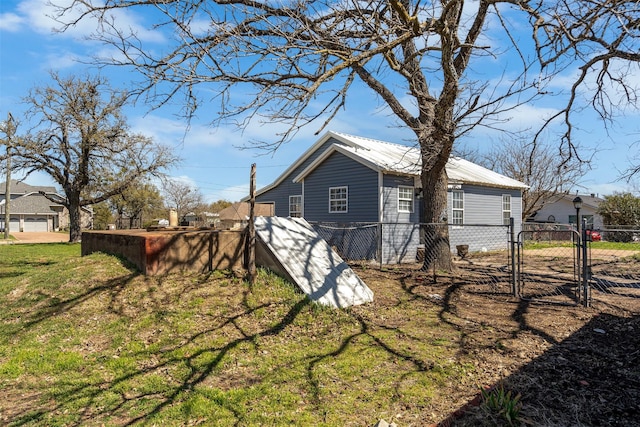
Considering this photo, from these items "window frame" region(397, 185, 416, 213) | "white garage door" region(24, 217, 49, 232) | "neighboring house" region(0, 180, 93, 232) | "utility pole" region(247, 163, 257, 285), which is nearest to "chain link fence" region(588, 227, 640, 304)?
"utility pole" region(247, 163, 257, 285)

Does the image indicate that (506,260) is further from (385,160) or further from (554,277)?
(385,160)

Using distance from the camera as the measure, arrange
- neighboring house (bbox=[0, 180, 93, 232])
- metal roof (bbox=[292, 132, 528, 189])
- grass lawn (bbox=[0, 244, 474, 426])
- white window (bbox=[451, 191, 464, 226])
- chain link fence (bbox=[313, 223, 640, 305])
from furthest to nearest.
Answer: neighboring house (bbox=[0, 180, 93, 232])
white window (bbox=[451, 191, 464, 226])
metal roof (bbox=[292, 132, 528, 189])
chain link fence (bbox=[313, 223, 640, 305])
grass lawn (bbox=[0, 244, 474, 426])

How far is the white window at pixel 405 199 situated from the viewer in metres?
13.6

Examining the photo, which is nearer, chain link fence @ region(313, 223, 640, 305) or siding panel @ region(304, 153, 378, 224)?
chain link fence @ region(313, 223, 640, 305)

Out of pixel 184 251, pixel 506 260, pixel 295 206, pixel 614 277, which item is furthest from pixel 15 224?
pixel 614 277

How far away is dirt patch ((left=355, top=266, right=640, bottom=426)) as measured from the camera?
10.7 ft

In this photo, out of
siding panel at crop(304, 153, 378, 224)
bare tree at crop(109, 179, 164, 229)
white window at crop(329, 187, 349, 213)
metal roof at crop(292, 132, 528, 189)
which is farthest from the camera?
bare tree at crop(109, 179, 164, 229)

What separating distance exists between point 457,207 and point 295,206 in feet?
22.6

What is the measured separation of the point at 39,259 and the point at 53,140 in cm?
1128

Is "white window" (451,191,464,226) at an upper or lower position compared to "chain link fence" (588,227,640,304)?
upper

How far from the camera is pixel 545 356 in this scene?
444 centimetres

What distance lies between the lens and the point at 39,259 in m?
14.2

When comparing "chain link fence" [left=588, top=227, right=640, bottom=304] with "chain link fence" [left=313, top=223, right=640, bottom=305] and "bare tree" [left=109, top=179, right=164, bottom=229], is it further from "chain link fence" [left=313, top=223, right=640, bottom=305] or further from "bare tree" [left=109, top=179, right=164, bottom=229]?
"bare tree" [left=109, top=179, right=164, bottom=229]

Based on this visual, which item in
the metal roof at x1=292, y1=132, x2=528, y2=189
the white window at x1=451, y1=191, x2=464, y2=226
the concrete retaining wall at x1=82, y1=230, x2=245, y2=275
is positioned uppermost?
the metal roof at x1=292, y1=132, x2=528, y2=189
